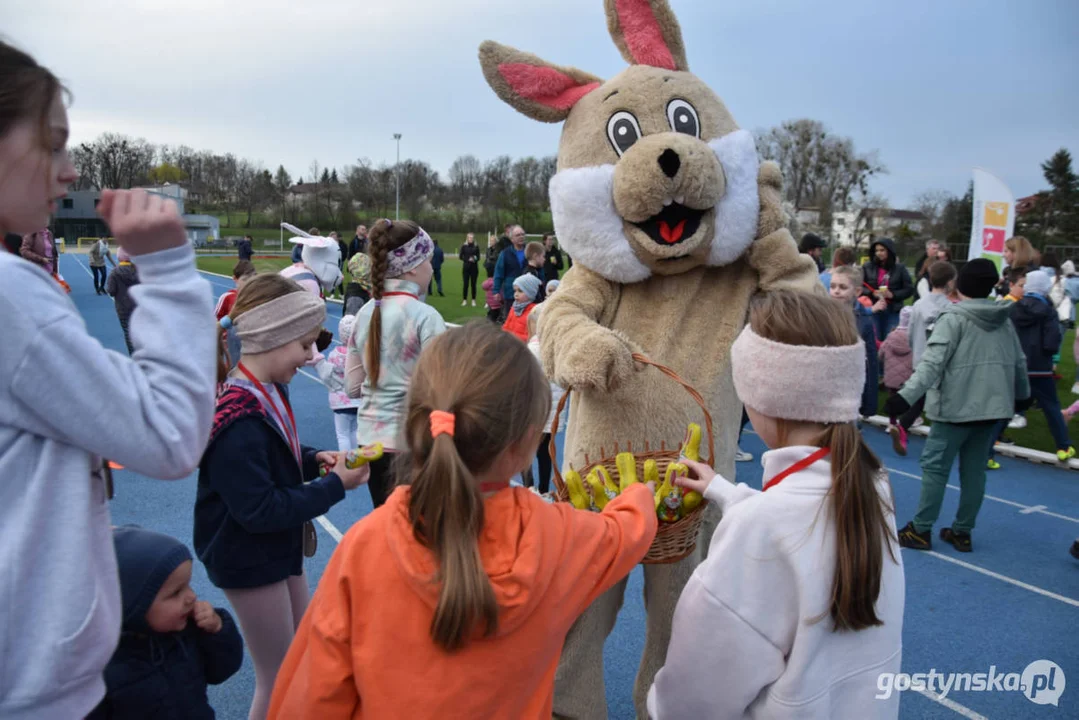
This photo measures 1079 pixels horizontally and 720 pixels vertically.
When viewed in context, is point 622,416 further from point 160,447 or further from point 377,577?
point 160,447

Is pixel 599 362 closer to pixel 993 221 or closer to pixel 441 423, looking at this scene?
pixel 441 423

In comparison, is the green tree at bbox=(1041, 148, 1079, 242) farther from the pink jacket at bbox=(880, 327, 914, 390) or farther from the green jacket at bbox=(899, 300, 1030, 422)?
the green jacket at bbox=(899, 300, 1030, 422)

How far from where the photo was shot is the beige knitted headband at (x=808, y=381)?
1761 mm

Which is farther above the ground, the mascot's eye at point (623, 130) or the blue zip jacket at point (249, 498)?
the mascot's eye at point (623, 130)

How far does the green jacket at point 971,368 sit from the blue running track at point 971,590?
102 centimetres

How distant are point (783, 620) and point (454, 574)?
2.75ft

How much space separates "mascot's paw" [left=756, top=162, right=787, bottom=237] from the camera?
2.86m

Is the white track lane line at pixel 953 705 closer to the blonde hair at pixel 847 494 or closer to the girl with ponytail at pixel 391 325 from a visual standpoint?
the blonde hair at pixel 847 494

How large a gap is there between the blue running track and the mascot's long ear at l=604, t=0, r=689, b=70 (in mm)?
2350

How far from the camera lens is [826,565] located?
5.29ft

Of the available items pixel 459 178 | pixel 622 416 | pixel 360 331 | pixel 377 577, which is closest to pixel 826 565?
pixel 377 577

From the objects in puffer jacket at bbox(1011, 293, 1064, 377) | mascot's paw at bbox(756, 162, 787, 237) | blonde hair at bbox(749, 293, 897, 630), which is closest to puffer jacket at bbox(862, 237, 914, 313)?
puffer jacket at bbox(1011, 293, 1064, 377)

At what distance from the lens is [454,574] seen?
1301mm

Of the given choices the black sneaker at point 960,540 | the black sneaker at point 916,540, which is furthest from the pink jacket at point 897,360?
the black sneaker at point 916,540
